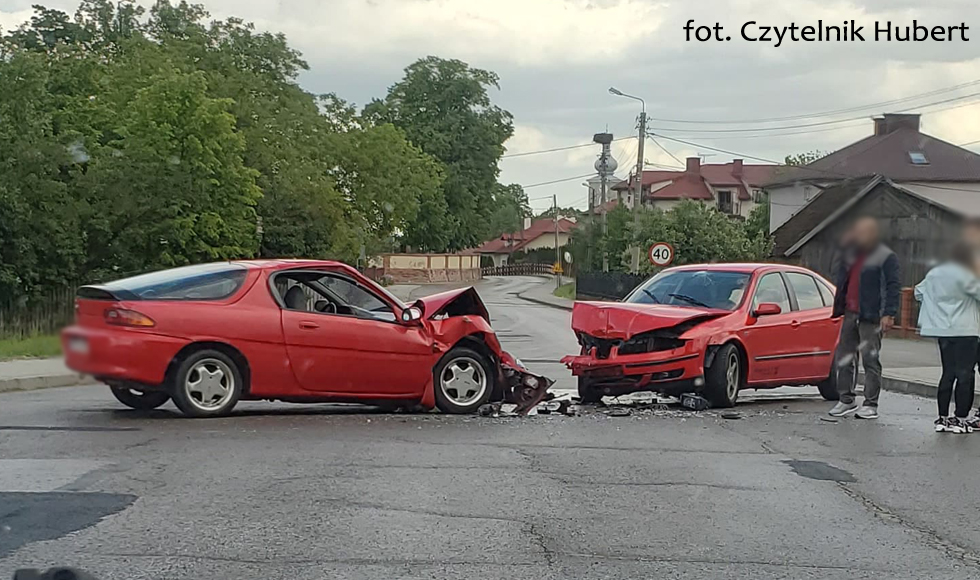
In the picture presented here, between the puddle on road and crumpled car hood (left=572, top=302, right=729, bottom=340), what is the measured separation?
2.93m

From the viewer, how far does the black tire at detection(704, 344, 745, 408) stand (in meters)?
11.8

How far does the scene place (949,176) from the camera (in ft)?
13.0

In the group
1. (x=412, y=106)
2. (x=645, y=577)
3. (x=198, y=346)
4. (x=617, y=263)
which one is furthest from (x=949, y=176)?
(x=617, y=263)

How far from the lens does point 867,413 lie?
11.4m

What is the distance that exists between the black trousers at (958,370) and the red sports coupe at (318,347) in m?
3.57

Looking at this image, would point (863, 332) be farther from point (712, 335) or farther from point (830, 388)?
point (830, 388)

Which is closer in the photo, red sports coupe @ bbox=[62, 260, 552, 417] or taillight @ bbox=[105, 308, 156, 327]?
taillight @ bbox=[105, 308, 156, 327]

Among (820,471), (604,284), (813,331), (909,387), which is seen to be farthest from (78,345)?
(604,284)

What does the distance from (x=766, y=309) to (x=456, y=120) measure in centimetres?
489

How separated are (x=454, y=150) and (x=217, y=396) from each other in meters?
2.82

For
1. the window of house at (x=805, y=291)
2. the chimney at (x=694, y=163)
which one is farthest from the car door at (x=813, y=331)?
the chimney at (x=694, y=163)

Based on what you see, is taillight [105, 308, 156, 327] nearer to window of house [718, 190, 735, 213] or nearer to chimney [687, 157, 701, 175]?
Result: chimney [687, 157, 701, 175]

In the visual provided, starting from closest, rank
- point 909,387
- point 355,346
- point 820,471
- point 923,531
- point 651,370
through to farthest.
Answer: point 923,531 → point 820,471 → point 355,346 → point 651,370 → point 909,387

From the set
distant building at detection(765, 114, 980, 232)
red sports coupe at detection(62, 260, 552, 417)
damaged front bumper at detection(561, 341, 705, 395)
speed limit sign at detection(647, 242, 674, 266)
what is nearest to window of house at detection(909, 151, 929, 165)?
distant building at detection(765, 114, 980, 232)
